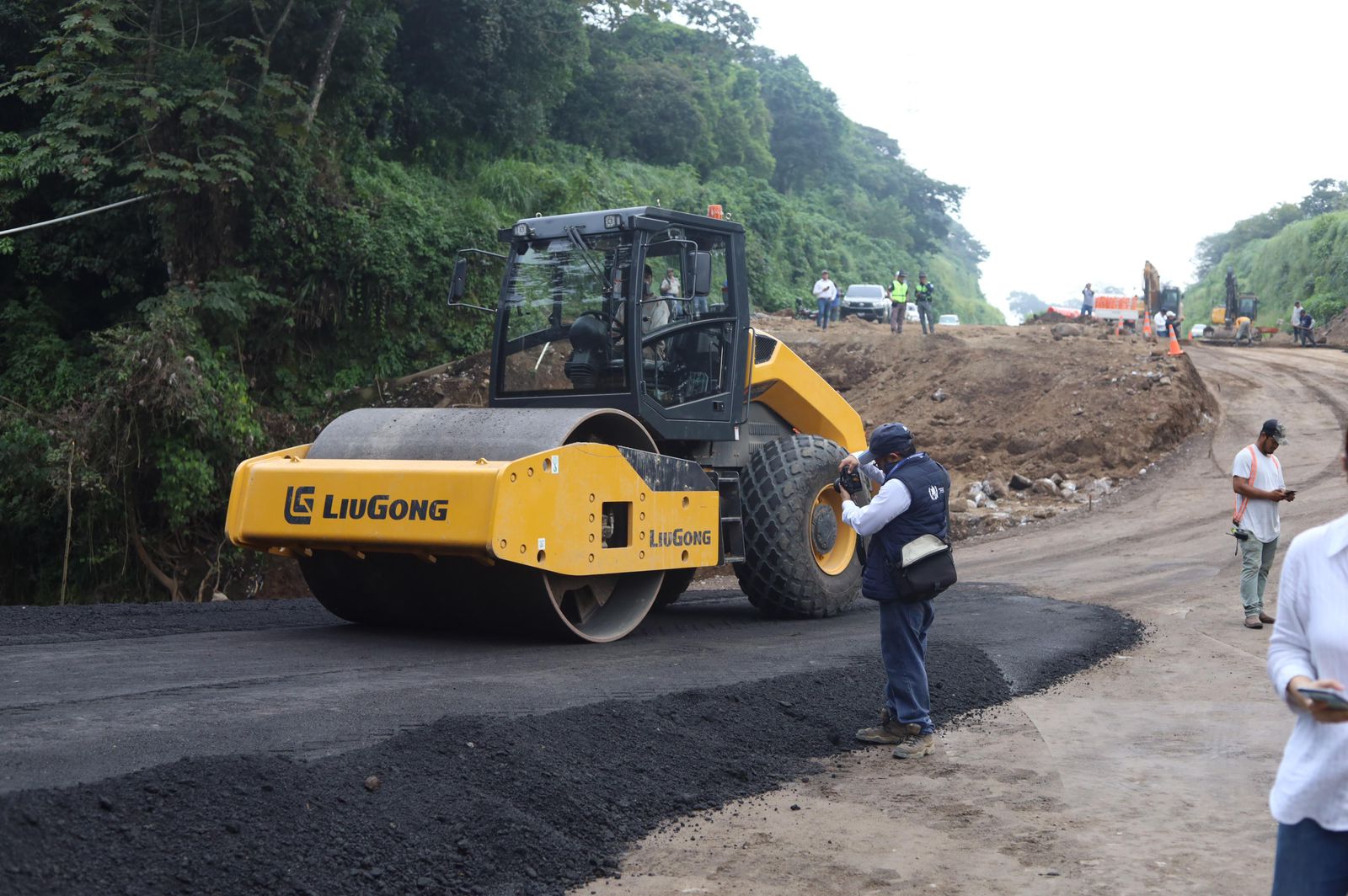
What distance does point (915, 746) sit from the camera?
20.9 feet

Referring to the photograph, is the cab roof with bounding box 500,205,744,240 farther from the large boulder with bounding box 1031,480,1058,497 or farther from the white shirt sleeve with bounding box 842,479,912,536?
the large boulder with bounding box 1031,480,1058,497

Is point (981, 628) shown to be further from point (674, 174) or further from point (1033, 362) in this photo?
point (674, 174)

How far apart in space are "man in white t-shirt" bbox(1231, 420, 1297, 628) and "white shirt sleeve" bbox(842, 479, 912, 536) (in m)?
5.19

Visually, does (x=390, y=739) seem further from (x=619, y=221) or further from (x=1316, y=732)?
(x=619, y=221)

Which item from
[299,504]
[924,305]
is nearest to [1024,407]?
[924,305]

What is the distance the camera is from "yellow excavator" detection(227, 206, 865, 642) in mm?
7465

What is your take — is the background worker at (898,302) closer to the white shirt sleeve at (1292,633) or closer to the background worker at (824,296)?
the background worker at (824,296)

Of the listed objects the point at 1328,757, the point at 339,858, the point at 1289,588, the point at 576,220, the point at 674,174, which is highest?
the point at 674,174

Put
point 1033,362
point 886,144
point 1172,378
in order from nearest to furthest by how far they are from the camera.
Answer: point 1172,378, point 1033,362, point 886,144

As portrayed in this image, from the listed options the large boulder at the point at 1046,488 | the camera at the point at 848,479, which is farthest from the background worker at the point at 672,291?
the large boulder at the point at 1046,488

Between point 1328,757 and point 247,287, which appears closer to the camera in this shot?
point 1328,757

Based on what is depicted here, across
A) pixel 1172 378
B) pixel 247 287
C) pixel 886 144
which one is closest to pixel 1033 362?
pixel 1172 378

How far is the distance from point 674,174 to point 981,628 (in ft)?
111

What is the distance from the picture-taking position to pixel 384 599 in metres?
8.42
